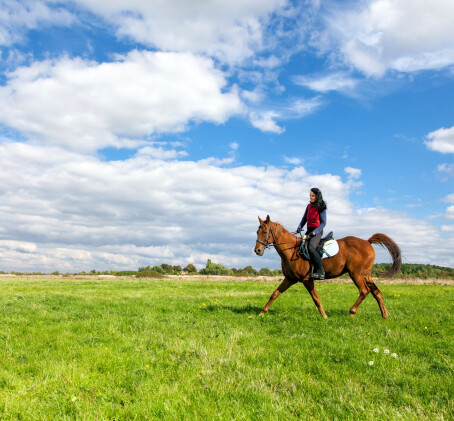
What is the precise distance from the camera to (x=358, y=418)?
4246mm

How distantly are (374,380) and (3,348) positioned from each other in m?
8.19

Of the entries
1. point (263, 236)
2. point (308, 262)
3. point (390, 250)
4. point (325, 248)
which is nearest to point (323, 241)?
point (325, 248)

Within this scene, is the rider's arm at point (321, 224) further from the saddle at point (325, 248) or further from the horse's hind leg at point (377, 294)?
the horse's hind leg at point (377, 294)

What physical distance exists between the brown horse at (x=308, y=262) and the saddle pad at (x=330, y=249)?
0.17m

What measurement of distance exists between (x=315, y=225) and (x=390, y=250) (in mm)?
3952

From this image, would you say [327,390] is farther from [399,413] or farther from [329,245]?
[329,245]

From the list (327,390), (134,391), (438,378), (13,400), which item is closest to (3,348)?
(13,400)

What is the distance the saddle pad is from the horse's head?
210 cm

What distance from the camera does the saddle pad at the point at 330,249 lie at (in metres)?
12.1

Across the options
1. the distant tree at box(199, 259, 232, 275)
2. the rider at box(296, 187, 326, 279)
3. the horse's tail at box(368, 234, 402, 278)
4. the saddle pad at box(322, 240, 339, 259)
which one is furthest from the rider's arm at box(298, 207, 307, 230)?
the distant tree at box(199, 259, 232, 275)

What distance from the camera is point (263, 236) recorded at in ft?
39.1

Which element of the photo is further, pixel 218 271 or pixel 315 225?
pixel 218 271

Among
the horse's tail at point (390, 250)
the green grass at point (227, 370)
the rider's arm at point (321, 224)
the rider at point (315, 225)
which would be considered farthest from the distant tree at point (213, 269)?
the green grass at point (227, 370)

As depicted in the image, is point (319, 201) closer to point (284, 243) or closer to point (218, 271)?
point (284, 243)
